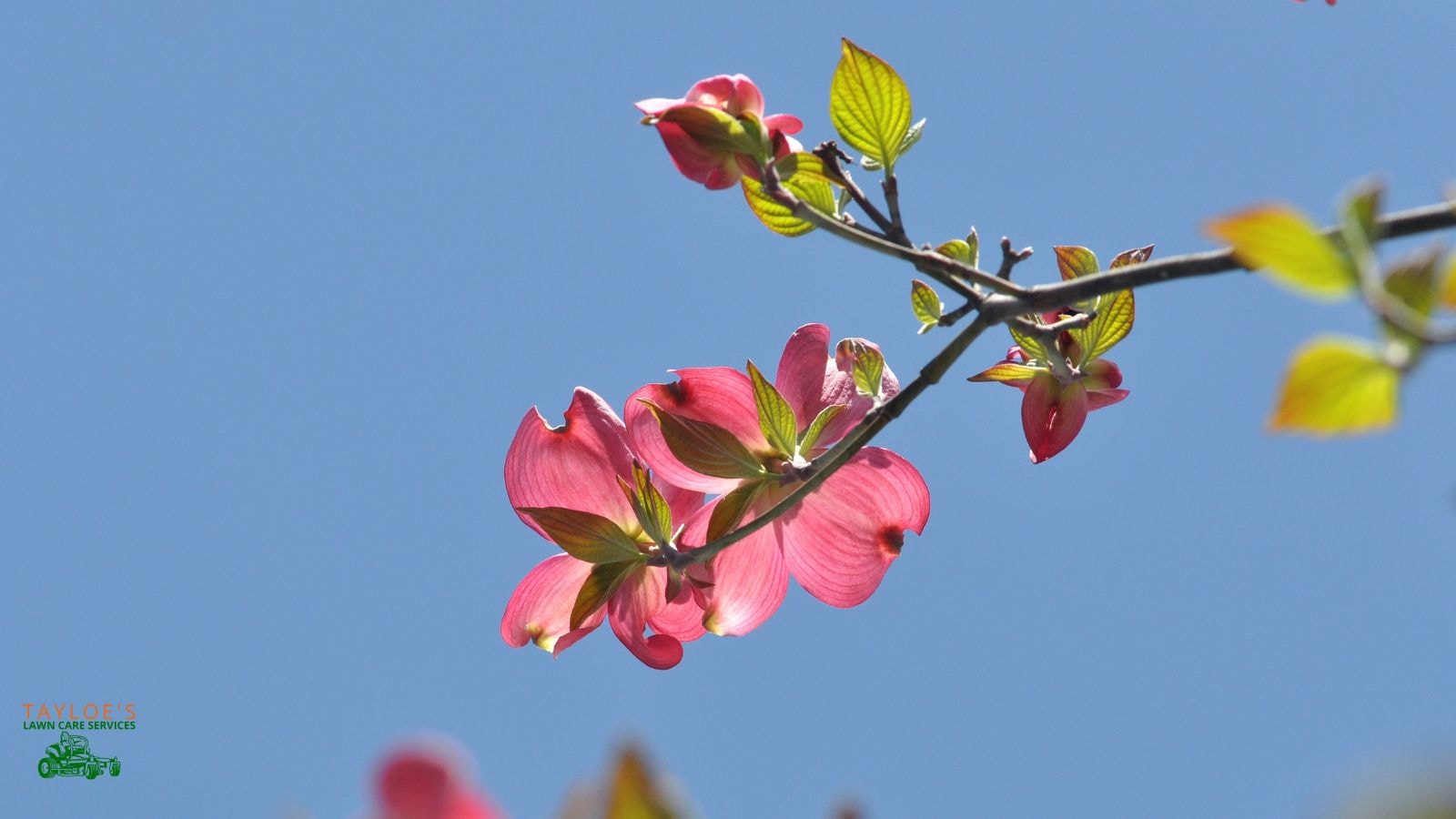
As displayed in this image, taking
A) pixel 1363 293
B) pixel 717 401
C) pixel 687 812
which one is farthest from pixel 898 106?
pixel 687 812

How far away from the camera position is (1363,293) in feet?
1.17

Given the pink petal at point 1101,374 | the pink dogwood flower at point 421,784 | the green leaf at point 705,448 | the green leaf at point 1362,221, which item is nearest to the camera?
the pink dogwood flower at point 421,784

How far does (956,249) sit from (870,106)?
10cm

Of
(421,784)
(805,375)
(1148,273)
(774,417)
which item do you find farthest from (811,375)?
(421,784)

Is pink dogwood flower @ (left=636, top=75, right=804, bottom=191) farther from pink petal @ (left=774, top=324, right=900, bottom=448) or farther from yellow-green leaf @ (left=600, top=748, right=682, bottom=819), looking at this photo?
yellow-green leaf @ (left=600, top=748, right=682, bottom=819)

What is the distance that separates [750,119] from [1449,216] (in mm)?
336

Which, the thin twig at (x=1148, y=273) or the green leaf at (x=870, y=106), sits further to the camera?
the green leaf at (x=870, y=106)

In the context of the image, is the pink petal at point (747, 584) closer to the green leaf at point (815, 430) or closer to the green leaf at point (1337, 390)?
the green leaf at point (815, 430)

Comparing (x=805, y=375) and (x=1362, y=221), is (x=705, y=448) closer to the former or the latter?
(x=805, y=375)

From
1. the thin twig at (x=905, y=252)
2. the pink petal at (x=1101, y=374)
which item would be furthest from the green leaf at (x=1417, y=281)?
the pink petal at (x=1101, y=374)

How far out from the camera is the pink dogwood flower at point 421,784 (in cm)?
25

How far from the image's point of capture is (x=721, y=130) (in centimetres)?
65

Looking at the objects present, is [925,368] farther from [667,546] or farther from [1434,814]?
[1434,814]

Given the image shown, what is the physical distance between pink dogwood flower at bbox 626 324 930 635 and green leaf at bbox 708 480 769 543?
0.16 feet
